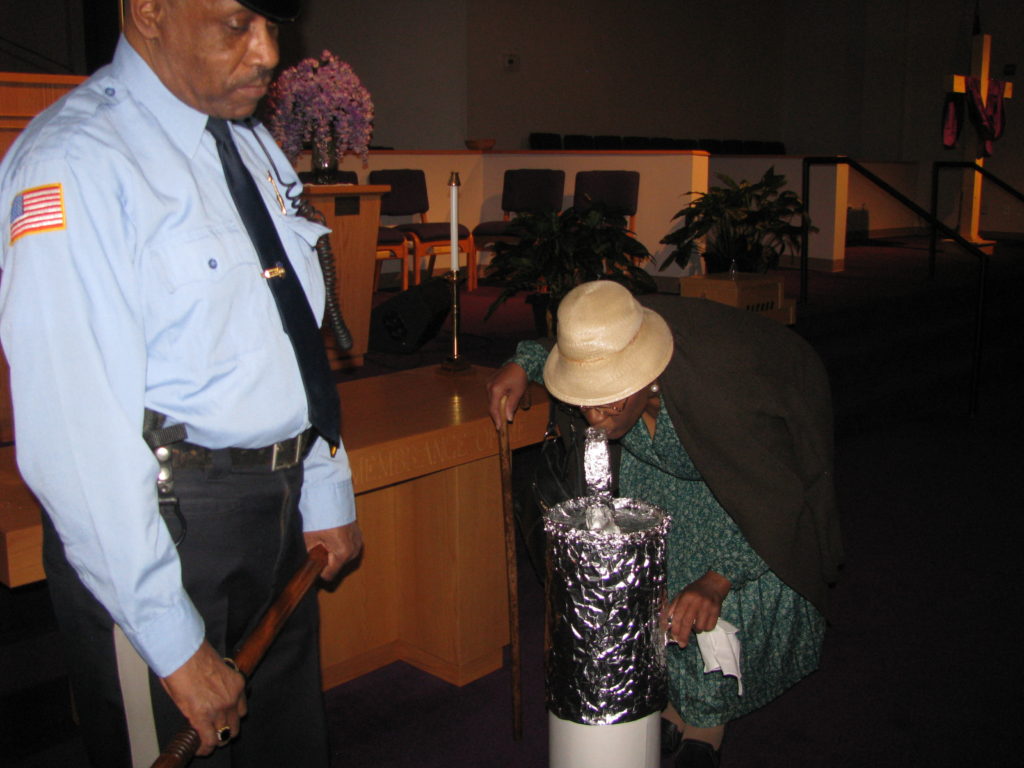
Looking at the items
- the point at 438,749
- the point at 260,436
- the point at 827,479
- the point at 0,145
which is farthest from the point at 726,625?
the point at 0,145

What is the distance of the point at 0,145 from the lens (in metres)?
3.00

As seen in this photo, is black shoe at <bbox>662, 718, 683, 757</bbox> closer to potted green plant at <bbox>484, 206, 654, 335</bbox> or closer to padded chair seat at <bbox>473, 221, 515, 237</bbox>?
potted green plant at <bbox>484, 206, 654, 335</bbox>

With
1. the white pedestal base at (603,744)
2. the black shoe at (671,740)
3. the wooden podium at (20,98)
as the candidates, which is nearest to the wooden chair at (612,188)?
the wooden podium at (20,98)

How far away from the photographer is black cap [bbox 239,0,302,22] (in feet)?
3.89

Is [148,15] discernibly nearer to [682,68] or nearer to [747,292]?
[747,292]

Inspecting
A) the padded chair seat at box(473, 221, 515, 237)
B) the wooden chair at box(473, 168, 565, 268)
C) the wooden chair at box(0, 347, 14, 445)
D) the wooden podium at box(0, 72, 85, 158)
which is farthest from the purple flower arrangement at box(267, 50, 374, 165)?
the wooden chair at box(473, 168, 565, 268)

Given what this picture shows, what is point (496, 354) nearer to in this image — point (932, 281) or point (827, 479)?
point (827, 479)

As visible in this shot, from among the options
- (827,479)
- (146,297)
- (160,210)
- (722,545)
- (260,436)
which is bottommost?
(722,545)

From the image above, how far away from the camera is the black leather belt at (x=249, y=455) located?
126 centimetres

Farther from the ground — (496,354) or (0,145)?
(0,145)

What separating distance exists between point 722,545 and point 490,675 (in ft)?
3.12

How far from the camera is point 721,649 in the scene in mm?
2016

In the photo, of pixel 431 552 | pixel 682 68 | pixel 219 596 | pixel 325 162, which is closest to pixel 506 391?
pixel 431 552

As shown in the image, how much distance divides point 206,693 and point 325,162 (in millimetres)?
4205
